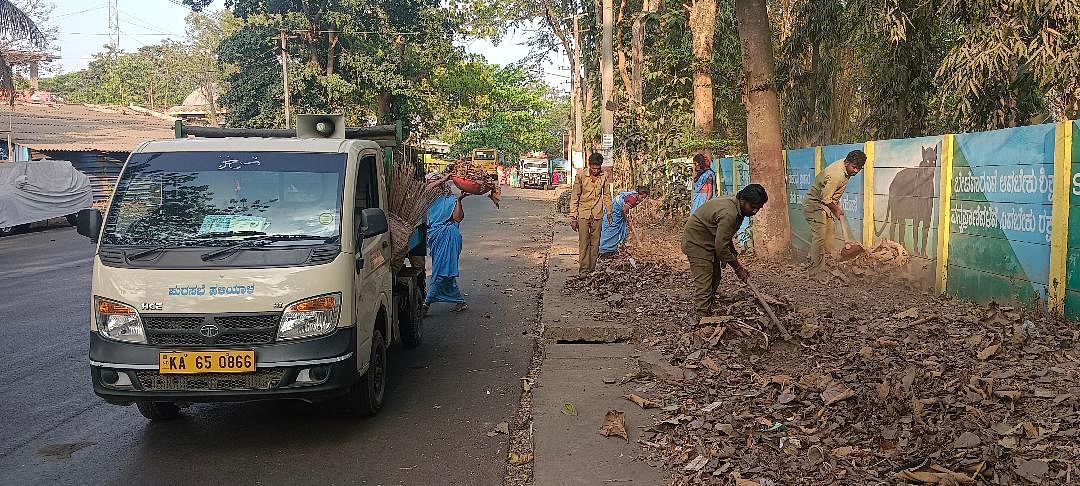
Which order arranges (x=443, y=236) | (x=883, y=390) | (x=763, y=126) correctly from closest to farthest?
(x=883, y=390), (x=443, y=236), (x=763, y=126)

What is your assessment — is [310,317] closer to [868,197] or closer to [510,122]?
[868,197]

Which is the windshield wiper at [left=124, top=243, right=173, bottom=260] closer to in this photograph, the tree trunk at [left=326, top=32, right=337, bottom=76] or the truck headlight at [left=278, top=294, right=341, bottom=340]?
the truck headlight at [left=278, top=294, right=341, bottom=340]

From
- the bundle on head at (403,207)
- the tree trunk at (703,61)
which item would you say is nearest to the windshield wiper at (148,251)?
the bundle on head at (403,207)

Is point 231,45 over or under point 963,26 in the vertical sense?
over

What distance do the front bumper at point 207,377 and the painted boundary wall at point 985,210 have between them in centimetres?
555

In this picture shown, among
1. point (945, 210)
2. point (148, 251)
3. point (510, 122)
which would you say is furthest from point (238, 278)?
point (510, 122)

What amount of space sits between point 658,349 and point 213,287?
411 cm

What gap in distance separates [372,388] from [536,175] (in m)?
53.4

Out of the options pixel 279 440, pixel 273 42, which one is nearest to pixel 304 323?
pixel 279 440

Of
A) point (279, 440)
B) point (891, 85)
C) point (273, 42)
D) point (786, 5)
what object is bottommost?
point (279, 440)

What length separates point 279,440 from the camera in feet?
18.0

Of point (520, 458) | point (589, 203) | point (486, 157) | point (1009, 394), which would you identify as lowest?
point (520, 458)

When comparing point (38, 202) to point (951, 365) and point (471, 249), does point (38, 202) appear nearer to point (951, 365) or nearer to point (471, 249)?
point (471, 249)

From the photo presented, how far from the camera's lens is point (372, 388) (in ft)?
19.3
